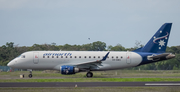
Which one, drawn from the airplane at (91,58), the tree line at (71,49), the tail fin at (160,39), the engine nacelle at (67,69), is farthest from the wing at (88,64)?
the tree line at (71,49)

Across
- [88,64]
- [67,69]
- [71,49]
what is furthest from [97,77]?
[71,49]

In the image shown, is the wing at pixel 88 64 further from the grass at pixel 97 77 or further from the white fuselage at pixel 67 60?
the grass at pixel 97 77

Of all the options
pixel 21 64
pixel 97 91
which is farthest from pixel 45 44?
pixel 97 91

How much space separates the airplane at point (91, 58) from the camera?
1313 inches

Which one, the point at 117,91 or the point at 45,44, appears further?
the point at 45,44

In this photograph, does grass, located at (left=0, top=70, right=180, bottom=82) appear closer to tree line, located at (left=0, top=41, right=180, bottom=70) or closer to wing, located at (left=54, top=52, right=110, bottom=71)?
wing, located at (left=54, top=52, right=110, bottom=71)

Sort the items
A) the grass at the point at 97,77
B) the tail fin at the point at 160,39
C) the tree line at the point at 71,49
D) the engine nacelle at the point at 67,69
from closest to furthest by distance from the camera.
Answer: the grass at the point at 97,77
the engine nacelle at the point at 67,69
the tail fin at the point at 160,39
the tree line at the point at 71,49

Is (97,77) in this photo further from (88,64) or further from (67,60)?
(67,60)

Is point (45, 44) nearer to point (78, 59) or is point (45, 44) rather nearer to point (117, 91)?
point (78, 59)

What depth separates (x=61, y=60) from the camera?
110 ft

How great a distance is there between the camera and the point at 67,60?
33531mm

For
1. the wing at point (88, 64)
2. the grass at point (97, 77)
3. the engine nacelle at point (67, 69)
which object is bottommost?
the grass at point (97, 77)

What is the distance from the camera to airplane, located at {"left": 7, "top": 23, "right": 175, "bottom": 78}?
33.3 meters

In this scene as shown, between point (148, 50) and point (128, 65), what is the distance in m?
3.28
